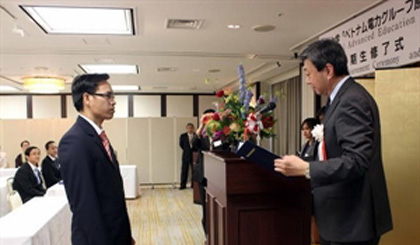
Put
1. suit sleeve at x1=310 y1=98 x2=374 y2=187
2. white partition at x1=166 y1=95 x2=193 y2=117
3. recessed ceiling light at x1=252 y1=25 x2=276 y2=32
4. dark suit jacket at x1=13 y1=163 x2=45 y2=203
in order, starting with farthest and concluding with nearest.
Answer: white partition at x1=166 y1=95 x2=193 y2=117 → dark suit jacket at x1=13 y1=163 x2=45 y2=203 → recessed ceiling light at x1=252 y1=25 x2=276 y2=32 → suit sleeve at x1=310 y1=98 x2=374 y2=187

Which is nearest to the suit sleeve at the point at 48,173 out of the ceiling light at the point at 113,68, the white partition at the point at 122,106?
the ceiling light at the point at 113,68

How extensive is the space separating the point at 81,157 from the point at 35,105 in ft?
35.1

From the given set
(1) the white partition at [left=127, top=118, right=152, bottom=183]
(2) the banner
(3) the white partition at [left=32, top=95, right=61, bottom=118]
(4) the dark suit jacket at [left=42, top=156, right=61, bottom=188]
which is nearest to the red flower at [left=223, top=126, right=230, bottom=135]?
(2) the banner

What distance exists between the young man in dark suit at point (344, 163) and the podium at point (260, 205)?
1.02 feet

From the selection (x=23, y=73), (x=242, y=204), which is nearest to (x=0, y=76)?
(x=23, y=73)

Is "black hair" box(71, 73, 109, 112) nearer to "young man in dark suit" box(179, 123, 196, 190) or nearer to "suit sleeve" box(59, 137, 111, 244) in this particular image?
"suit sleeve" box(59, 137, 111, 244)

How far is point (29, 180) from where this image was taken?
4.54 m

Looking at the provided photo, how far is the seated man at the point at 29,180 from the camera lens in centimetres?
446

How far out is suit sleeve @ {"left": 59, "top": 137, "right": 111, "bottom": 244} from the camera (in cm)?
153

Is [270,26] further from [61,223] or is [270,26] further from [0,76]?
[0,76]

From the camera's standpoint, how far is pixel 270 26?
13.7ft

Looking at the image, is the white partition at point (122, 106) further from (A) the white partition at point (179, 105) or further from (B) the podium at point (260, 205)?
(B) the podium at point (260, 205)

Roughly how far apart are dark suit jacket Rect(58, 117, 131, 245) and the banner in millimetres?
2515

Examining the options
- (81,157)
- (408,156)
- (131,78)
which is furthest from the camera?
(131,78)
